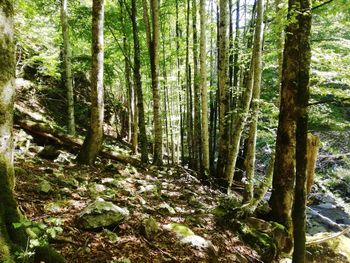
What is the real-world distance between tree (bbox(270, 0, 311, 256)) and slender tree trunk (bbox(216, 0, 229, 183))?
133 inches

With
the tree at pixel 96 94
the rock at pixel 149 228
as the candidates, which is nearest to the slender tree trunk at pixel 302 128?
the rock at pixel 149 228

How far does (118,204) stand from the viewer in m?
4.57

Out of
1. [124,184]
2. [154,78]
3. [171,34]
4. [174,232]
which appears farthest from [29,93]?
[174,232]

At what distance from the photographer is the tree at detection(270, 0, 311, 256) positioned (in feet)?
12.9

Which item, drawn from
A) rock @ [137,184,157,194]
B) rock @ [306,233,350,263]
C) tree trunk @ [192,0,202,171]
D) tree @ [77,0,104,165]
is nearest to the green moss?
rock @ [137,184,157,194]

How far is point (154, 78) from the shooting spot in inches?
393

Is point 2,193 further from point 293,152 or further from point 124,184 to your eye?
point 293,152

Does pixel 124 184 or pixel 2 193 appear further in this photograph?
pixel 124 184

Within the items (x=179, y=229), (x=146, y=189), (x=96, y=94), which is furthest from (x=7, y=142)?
(x=96, y=94)

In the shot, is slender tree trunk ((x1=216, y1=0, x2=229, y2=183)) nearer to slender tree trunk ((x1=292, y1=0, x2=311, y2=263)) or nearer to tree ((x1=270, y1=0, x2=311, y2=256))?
tree ((x1=270, y1=0, x2=311, y2=256))

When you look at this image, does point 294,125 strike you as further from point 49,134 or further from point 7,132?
point 49,134

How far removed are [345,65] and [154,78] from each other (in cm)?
533

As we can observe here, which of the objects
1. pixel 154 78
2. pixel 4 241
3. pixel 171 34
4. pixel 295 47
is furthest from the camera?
pixel 171 34

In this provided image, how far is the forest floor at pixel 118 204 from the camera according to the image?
3.31 meters
